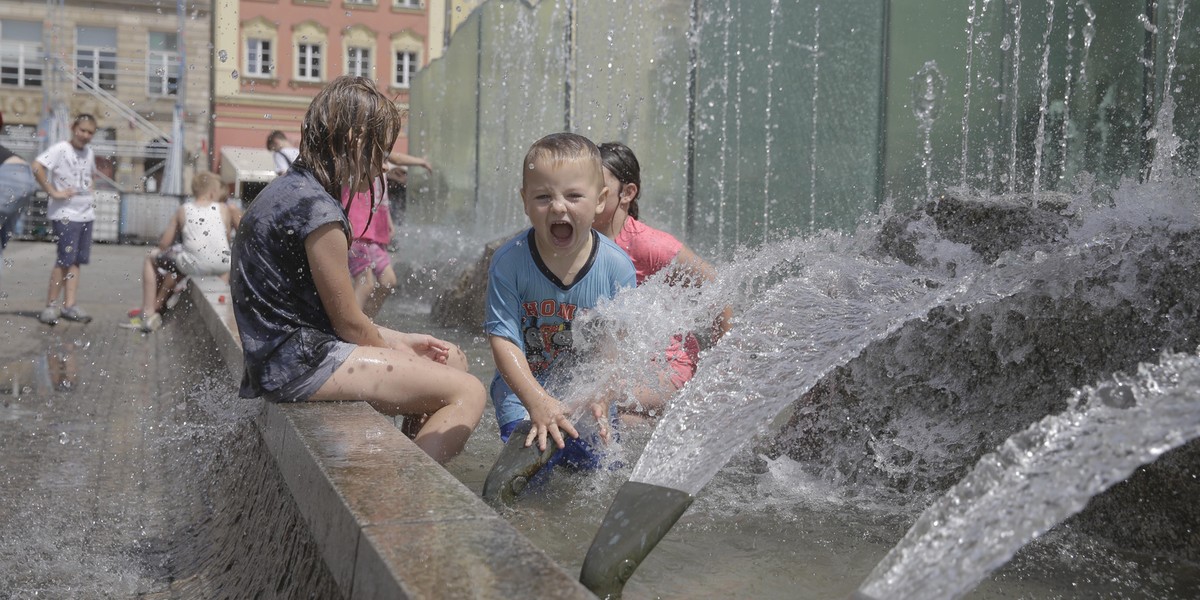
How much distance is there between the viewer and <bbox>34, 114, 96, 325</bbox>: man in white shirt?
9461 mm

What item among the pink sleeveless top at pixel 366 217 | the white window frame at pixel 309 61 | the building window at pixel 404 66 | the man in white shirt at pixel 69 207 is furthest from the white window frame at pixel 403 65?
the pink sleeveless top at pixel 366 217

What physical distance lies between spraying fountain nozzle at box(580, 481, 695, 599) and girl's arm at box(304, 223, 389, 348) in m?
1.28

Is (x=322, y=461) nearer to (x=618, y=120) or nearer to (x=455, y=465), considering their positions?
(x=455, y=465)

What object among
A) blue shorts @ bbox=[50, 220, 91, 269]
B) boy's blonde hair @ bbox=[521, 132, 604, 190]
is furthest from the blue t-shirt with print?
blue shorts @ bbox=[50, 220, 91, 269]

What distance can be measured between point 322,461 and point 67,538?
1.32m

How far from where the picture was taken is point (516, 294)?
3682 mm

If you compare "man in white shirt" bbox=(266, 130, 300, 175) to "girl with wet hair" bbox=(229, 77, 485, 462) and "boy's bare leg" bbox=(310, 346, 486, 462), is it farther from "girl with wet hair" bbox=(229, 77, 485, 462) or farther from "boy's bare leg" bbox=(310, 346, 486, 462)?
"boy's bare leg" bbox=(310, 346, 486, 462)

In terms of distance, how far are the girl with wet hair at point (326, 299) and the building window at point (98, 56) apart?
143 ft

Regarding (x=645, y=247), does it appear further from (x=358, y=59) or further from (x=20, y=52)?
(x=20, y=52)

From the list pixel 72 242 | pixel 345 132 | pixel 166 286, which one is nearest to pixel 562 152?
pixel 345 132

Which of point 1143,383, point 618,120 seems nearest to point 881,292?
point 1143,383

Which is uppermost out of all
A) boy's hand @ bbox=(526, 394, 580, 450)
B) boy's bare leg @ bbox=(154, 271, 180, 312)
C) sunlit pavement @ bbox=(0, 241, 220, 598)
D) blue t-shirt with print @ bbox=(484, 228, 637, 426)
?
blue t-shirt with print @ bbox=(484, 228, 637, 426)

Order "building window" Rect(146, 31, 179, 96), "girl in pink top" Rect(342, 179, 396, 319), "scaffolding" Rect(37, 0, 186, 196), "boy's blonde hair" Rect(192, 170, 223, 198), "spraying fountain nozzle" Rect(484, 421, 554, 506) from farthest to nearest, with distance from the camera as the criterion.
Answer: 1. "building window" Rect(146, 31, 179, 96)
2. "scaffolding" Rect(37, 0, 186, 196)
3. "boy's blonde hair" Rect(192, 170, 223, 198)
4. "girl in pink top" Rect(342, 179, 396, 319)
5. "spraying fountain nozzle" Rect(484, 421, 554, 506)

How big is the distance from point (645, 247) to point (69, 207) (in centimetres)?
686
